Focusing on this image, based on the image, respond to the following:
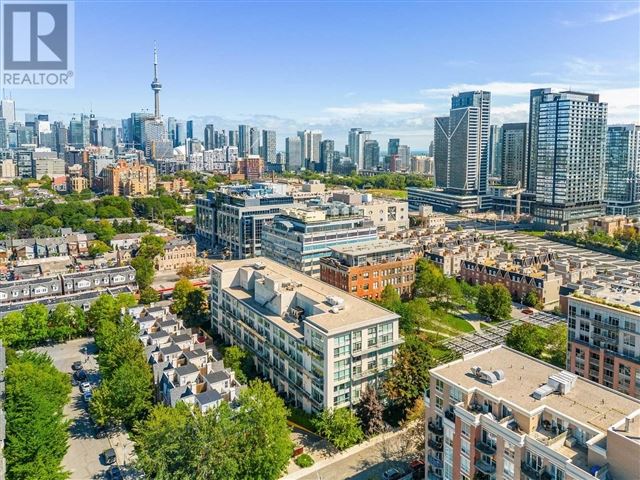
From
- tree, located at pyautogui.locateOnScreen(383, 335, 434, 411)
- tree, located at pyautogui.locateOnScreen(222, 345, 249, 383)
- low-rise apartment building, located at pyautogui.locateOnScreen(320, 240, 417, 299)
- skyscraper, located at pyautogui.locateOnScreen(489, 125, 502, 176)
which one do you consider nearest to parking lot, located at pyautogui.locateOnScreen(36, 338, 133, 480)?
tree, located at pyautogui.locateOnScreen(222, 345, 249, 383)

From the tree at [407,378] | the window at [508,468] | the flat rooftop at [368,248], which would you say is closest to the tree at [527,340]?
the tree at [407,378]

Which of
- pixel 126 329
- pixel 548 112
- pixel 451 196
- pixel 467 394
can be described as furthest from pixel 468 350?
pixel 451 196

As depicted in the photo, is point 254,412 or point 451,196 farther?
point 451,196

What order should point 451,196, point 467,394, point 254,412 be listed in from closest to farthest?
point 467,394 → point 254,412 → point 451,196

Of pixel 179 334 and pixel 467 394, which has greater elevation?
pixel 467 394

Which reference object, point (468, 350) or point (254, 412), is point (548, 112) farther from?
point (254, 412)

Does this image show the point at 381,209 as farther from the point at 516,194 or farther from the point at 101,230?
the point at 516,194
